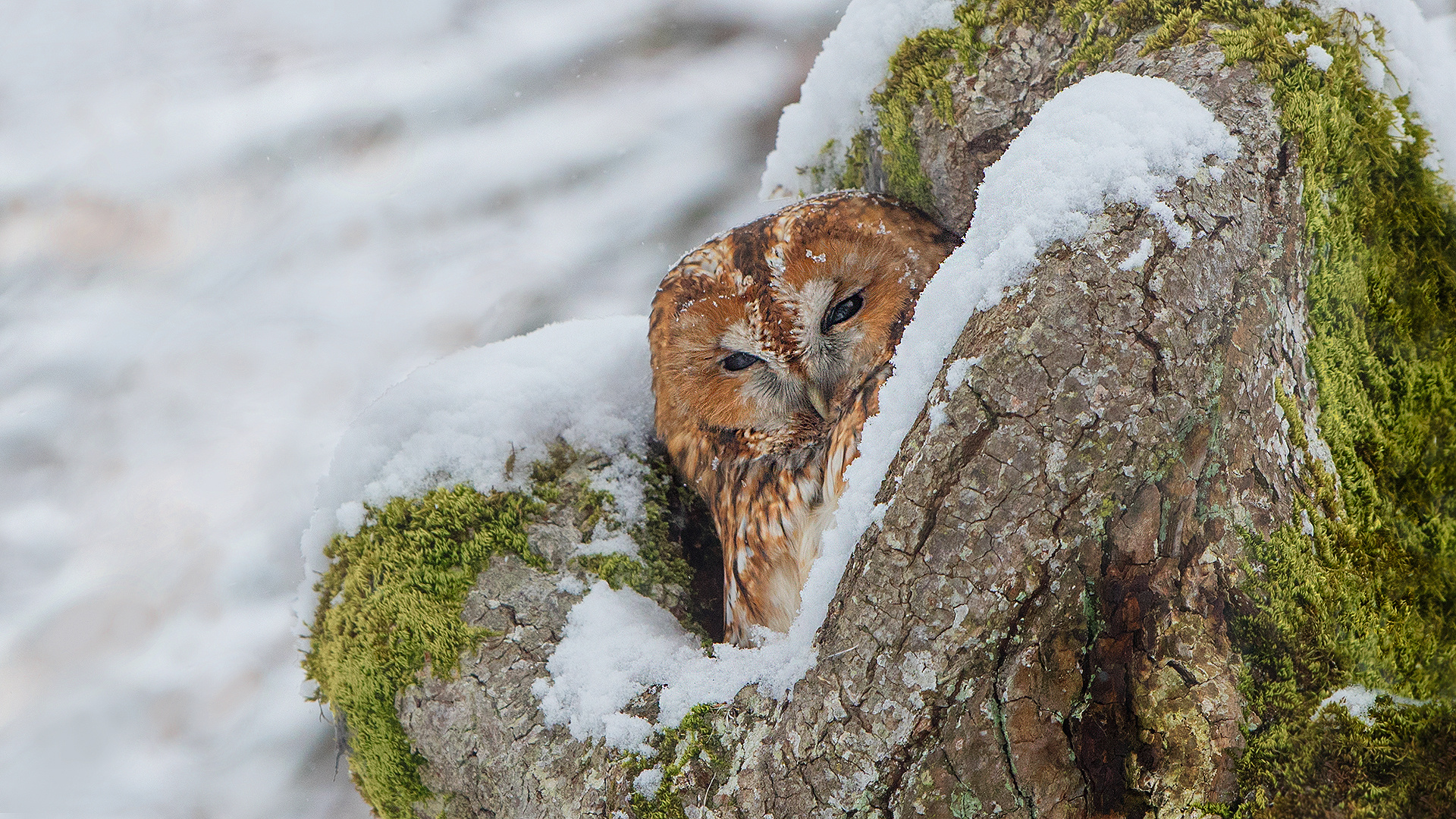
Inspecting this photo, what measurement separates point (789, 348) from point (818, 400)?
10 cm

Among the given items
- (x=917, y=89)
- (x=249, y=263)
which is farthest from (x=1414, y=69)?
(x=249, y=263)

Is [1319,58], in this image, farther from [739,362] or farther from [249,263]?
[249,263]

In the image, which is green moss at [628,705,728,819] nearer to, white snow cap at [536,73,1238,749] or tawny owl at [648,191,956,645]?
white snow cap at [536,73,1238,749]

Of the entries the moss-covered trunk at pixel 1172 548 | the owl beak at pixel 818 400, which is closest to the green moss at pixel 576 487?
the owl beak at pixel 818 400

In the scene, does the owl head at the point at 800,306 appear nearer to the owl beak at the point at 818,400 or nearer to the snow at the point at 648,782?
Answer: the owl beak at the point at 818,400

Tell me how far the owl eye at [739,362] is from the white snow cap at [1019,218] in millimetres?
540

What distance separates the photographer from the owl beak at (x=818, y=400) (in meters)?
1.45

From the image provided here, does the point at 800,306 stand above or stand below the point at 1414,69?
above

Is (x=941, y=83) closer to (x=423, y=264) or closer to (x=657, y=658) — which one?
(x=657, y=658)

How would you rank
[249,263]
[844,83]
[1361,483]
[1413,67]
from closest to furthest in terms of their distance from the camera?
1. [1361,483]
2. [1413,67]
3. [844,83]
4. [249,263]

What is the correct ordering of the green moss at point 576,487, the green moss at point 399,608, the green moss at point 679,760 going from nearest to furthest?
the green moss at point 679,760, the green moss at point 399,608, the green moss at point 576,487

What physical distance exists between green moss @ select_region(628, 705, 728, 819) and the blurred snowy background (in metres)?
1.24

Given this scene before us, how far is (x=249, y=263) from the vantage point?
2.28m

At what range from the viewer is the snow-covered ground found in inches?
80.4
